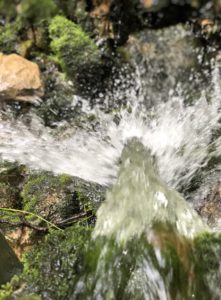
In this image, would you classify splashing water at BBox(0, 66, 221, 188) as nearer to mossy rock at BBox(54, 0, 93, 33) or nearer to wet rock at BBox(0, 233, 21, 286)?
wet rock at BBox(0, 233, 21, 286)

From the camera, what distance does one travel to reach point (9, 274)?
2332mm

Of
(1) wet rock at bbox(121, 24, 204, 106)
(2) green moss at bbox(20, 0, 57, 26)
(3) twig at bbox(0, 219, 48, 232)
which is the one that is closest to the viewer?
(3) twig at bbox(0, 219, 48, 232)

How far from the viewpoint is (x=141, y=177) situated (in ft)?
9.31

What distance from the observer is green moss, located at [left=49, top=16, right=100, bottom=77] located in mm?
4930

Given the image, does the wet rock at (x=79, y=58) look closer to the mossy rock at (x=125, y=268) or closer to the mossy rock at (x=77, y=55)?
the mossy rock at (x=77, y=55)

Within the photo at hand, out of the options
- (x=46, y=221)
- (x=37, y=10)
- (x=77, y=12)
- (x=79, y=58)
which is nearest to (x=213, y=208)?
(x=46, y=221)

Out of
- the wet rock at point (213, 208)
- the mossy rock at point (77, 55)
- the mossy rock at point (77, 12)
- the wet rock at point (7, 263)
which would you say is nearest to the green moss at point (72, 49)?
the mossy rock at point (77, 55)

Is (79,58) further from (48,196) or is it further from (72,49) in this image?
(48,196)

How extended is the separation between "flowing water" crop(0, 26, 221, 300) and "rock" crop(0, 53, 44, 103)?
0.32 m

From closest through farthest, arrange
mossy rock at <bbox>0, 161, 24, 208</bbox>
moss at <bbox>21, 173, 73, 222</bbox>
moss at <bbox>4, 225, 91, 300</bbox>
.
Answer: moss at <bbox>4, 225, 91, 300</bbox>, moss at <bbox>21, 173, 73, 222</bbox>, mossy rock at <bbox>0, 161, 24, 208</bbox>

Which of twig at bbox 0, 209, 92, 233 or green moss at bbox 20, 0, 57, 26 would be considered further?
green moss at bbox 20, 0, 57, 26

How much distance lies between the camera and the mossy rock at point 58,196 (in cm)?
287

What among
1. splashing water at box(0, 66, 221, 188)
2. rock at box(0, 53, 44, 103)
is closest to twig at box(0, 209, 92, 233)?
splashing water at box(0, 66, 221, 188)

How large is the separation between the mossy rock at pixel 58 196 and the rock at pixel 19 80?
5.31ft
